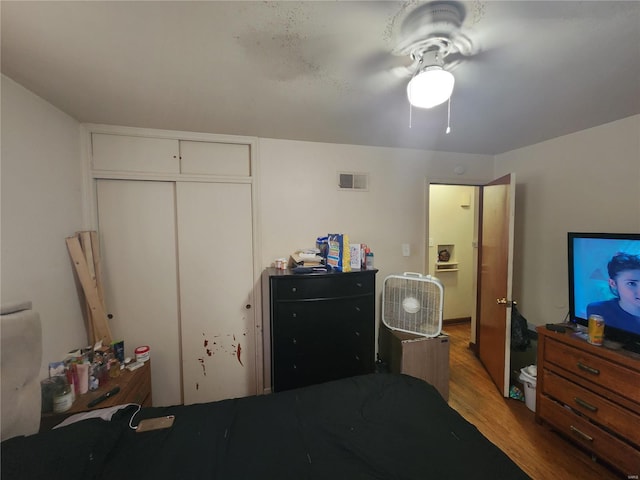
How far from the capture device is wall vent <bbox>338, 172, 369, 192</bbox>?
2.50 metres

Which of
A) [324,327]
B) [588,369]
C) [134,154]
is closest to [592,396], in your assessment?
[588,369]

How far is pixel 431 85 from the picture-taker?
106cm

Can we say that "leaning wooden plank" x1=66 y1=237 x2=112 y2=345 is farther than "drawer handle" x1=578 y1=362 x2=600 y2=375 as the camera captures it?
Yes

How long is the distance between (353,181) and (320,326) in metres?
1.44

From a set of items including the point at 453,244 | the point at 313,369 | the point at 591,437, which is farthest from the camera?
the point at 453,244

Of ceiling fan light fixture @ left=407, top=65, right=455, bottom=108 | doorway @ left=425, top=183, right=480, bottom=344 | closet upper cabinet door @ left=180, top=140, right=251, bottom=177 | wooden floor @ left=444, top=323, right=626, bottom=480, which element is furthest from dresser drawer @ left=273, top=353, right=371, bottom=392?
doorway @ left=425, top=183, right=480, bottom=344

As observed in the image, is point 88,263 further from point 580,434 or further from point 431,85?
point 580,434

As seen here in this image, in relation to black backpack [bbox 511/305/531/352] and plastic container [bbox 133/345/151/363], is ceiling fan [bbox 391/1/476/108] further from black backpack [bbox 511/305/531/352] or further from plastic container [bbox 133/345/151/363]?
plastic container [bbox 133/345/151/363]

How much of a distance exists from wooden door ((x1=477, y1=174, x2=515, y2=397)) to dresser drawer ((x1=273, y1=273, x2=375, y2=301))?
4.43 feet

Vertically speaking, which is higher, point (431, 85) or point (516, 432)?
Result: point (431, 85)

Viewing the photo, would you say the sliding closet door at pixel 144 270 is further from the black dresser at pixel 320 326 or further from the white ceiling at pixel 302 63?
the black dresser at pixel 320 326

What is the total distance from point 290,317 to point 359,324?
1.78ft

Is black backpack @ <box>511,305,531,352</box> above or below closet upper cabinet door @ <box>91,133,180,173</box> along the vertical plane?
below

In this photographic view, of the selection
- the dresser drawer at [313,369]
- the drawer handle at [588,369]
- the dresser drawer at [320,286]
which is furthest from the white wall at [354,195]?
the drawer handle at [588,369]
